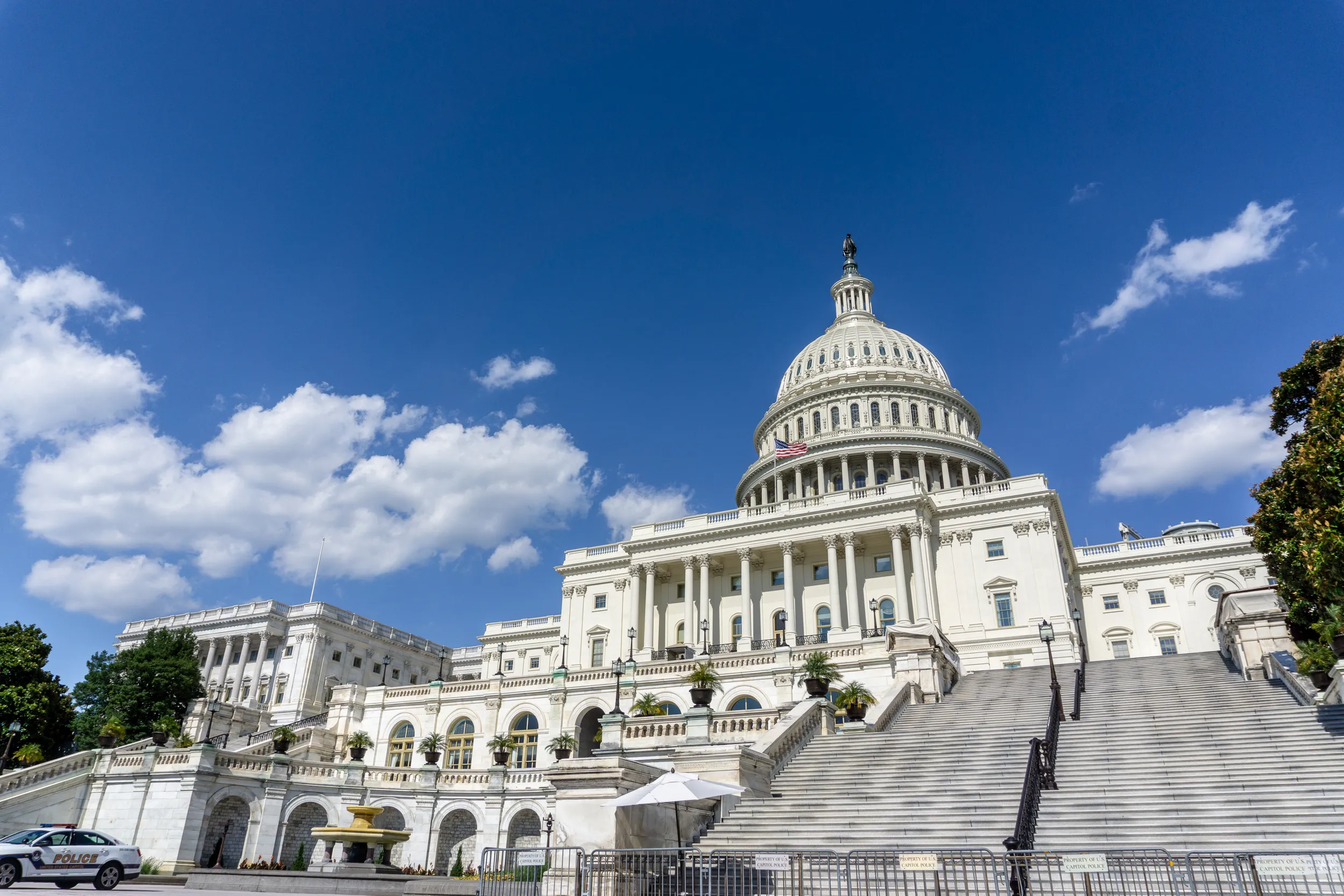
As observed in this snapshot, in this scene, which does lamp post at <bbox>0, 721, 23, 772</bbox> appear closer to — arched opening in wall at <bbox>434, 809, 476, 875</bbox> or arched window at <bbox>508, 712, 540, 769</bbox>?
arched opening in wall at <bbox>434, 809, 476, 875</bbox>

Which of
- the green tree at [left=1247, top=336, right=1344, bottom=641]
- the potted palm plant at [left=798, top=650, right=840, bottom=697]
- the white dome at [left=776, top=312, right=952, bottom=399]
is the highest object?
the white dome at [left=776, top=312, right=952, bottom=399]

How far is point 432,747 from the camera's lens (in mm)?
41969

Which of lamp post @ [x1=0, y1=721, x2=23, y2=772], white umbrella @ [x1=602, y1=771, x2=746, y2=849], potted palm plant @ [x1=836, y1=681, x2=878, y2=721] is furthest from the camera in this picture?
lamp post @ [x1=0, y1=721, x2=23, y2=772]

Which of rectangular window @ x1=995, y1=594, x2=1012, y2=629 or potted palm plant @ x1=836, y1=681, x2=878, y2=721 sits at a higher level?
rectangular window @ x1=995, y1=594, x2=1012, y2=629

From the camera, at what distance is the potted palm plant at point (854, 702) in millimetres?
27297

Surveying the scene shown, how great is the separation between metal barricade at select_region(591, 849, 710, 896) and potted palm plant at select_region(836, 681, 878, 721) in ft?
42.9

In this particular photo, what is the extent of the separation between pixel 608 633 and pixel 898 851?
5640 cm

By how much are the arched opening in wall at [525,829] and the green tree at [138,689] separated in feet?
114

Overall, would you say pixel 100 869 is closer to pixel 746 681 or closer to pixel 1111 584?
pixel 746 681

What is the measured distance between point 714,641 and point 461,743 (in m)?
22.1

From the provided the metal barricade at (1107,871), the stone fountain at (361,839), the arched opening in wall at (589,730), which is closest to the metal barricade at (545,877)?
the metal barricade at (1107,871)

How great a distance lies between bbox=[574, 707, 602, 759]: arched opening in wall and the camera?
43719mm

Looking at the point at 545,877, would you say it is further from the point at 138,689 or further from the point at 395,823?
the point at 138,689

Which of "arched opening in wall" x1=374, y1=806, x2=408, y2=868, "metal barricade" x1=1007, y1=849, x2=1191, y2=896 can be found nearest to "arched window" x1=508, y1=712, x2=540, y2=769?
"arched opening in wall" x1=374, y1=806, x2=408, y2=868
